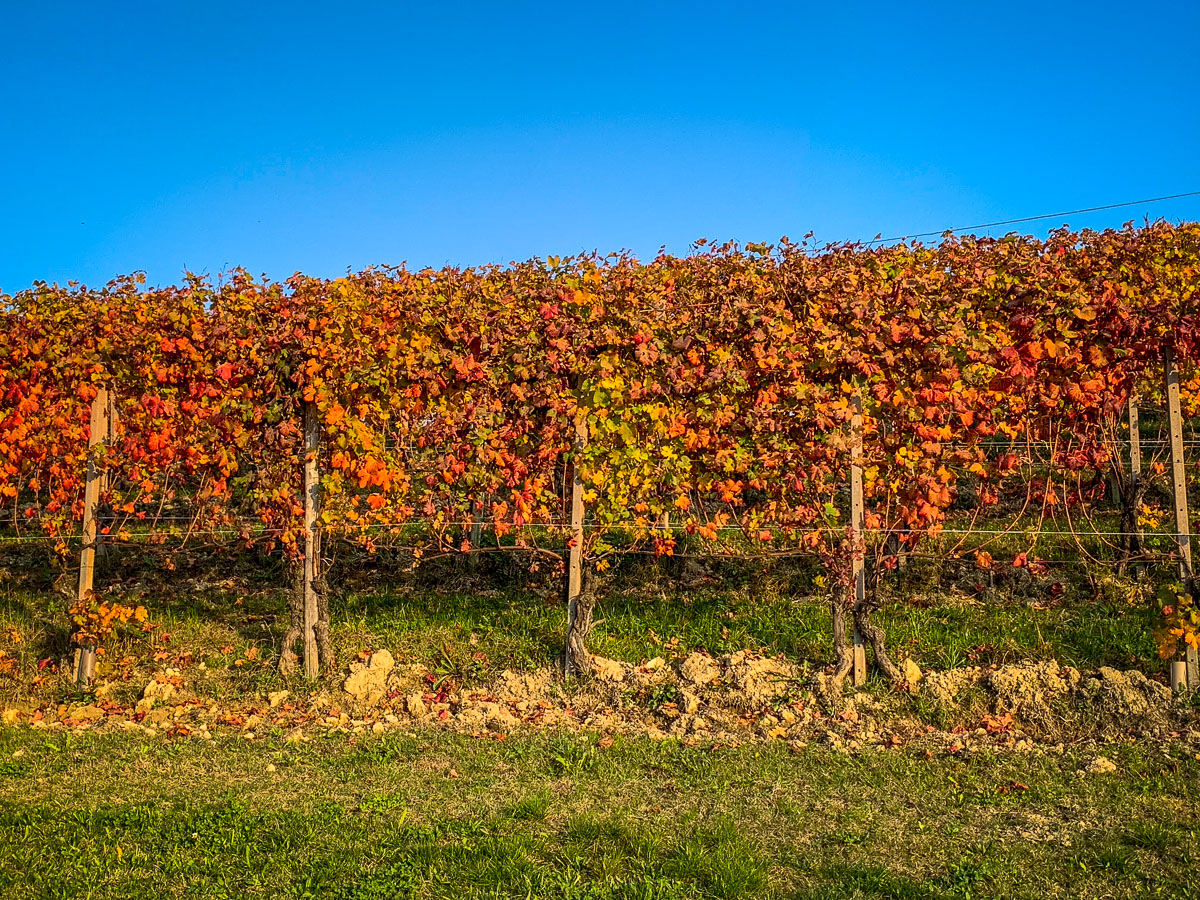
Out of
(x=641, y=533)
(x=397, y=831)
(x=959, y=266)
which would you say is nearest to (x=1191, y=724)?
(x=641, y=533)

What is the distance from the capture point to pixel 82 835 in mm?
3863

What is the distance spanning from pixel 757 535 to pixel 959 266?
3288mm

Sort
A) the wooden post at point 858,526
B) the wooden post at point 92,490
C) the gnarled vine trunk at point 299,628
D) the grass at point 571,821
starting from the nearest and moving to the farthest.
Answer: the grass at point 571,821 < the wooden post at point 858,526 < the gnarled vine trunk at point 299,628 < the wooden post at point 92,490

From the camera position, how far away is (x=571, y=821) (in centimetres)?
401

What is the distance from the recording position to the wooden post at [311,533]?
20.5ft

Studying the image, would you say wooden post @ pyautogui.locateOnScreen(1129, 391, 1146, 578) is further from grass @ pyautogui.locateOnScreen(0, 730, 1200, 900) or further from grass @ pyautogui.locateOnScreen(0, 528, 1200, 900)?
grass @ pyautogui.locateOnScreen(0, 730, 1200, 900)

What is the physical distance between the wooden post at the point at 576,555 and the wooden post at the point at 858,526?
1822 millimetres

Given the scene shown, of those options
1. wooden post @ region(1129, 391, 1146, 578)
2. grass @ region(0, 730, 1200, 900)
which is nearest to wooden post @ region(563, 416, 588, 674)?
grass @ region(0, 730, 1200, 900)

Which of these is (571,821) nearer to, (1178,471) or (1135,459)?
(1178,471)

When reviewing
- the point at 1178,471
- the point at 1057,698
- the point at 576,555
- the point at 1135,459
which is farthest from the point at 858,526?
the point at 1135,459

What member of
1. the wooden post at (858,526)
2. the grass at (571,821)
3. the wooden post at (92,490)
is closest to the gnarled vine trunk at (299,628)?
the grass at (571,821)

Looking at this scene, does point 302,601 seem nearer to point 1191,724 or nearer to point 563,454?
point 563,454

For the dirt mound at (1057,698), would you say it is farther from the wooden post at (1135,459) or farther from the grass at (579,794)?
the wooden post at (1135,459)

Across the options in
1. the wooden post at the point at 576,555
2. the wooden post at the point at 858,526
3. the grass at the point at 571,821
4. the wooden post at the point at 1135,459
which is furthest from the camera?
the wooden post at the point at 1135,459
